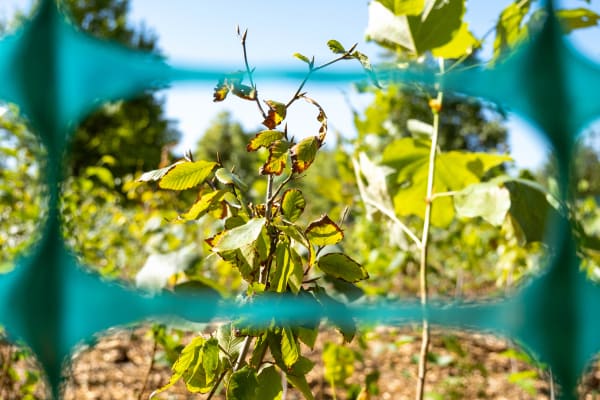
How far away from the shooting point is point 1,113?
0.43 metres

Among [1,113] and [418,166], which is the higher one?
[1,113]

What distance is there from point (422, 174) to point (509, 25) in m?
0.25

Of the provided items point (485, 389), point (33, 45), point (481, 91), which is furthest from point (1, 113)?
point (485, 389)

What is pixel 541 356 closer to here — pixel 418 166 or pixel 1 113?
pixel 1 113

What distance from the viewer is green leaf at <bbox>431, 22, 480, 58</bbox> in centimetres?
71

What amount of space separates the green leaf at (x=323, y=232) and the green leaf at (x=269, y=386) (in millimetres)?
113

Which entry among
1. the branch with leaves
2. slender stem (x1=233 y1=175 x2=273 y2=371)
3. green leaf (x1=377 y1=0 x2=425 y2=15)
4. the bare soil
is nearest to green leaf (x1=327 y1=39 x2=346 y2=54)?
the branch with leaves

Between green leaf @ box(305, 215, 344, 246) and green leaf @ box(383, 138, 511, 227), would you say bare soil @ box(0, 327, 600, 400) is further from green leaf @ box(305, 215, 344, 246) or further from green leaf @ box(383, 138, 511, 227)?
green leaf @ box(305, 215, 344, 246)

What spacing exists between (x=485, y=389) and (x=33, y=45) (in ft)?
5.47

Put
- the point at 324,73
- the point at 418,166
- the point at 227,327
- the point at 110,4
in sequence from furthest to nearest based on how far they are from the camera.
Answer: the point at 110,4 → the point at 418,166 → the point at 227,327 → the point at 324,73

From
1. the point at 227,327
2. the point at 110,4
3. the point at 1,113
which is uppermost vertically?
the point at 1,113

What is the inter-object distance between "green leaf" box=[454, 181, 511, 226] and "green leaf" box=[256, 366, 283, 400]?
24cm

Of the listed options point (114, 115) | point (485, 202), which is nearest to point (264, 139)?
point (485, 202)

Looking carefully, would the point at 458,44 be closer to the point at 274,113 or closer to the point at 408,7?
the point at 408,7
